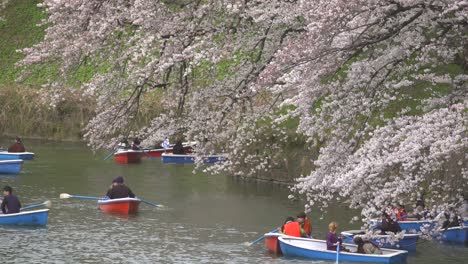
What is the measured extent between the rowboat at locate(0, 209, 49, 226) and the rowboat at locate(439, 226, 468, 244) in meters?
11.7

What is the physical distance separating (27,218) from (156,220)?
4250 millimetres

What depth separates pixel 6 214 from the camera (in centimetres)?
3028

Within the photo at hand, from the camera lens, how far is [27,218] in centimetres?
3006

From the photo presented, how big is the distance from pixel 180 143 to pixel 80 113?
1016 centimetres

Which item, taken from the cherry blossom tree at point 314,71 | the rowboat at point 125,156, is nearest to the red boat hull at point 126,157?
the rowboat at point 125,156

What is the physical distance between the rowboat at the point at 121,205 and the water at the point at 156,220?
13.1 inches

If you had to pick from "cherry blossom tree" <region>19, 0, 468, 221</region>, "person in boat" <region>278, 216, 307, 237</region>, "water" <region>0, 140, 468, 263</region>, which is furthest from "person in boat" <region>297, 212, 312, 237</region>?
"cherry blossom tree" <region>19, 0, 468, 221</region>

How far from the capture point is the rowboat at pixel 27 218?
2984 centimetres

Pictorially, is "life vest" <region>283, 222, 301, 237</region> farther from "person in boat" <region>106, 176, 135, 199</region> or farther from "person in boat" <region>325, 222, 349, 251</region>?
"person in boat" <region>106, 176, 135, 199</region>

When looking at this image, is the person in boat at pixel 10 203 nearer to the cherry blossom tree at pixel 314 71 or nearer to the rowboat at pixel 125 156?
the cherry blossom tree at pixel 314 71

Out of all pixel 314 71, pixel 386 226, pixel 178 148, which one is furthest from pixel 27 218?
pixel 178 148

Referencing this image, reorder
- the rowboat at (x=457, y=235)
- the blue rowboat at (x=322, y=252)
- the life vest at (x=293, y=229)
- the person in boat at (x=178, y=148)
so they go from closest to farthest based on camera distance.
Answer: the blue rowboat at (x=322, y=252)
the life vest at (x=293, y=229)
the rowboat at (x=457, y=235)
the person in boat at (x=178, y=148)

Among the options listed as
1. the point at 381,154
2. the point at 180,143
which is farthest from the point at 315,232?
the point at 180,143

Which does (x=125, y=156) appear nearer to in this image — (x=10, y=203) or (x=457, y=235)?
(x=10, y=203)
